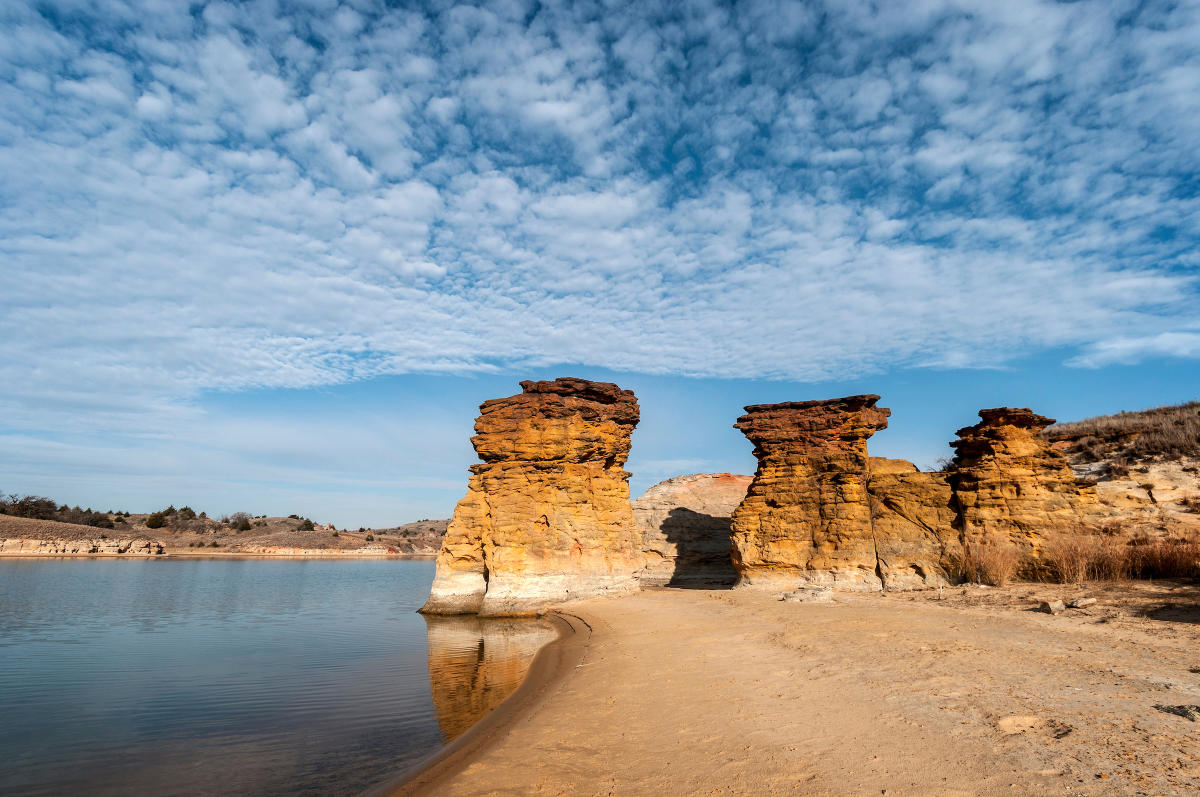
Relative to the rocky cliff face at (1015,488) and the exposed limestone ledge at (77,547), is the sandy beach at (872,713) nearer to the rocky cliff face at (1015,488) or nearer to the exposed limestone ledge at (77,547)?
the rocky cliff face at (1015,488)

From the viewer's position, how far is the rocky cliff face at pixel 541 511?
22.5 m

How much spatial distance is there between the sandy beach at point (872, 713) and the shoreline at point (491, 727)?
5 cm

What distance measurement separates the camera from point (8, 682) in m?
10.8

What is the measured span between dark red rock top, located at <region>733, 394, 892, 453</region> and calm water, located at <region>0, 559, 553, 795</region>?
11183 millimetres

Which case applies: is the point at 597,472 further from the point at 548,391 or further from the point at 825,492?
the point at 825,492

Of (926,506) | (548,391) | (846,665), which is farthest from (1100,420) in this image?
(846,665)

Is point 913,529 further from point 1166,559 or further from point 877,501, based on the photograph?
point 1166,559

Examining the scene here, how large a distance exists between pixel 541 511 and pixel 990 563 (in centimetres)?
1518

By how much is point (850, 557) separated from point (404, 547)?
78277 mm

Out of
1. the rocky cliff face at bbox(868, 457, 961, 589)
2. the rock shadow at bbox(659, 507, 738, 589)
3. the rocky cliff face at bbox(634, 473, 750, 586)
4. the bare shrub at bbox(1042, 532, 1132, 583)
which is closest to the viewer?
the bare shrub at bbox(1042, 532, 1132, 583)

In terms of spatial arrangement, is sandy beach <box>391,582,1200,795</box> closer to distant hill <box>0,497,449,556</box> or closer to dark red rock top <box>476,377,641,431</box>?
dark red rock top <box>476,377,641,431</box>

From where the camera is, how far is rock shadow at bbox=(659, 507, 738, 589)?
90.6 ft

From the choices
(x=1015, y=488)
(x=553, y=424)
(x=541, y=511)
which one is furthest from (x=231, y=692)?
(x=1015, y=488)

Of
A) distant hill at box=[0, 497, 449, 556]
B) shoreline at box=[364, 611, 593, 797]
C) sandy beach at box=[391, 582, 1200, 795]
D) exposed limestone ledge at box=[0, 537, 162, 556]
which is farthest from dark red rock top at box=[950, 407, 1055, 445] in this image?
exposed limestone ledge at box=[0, 537, 162, 556]
